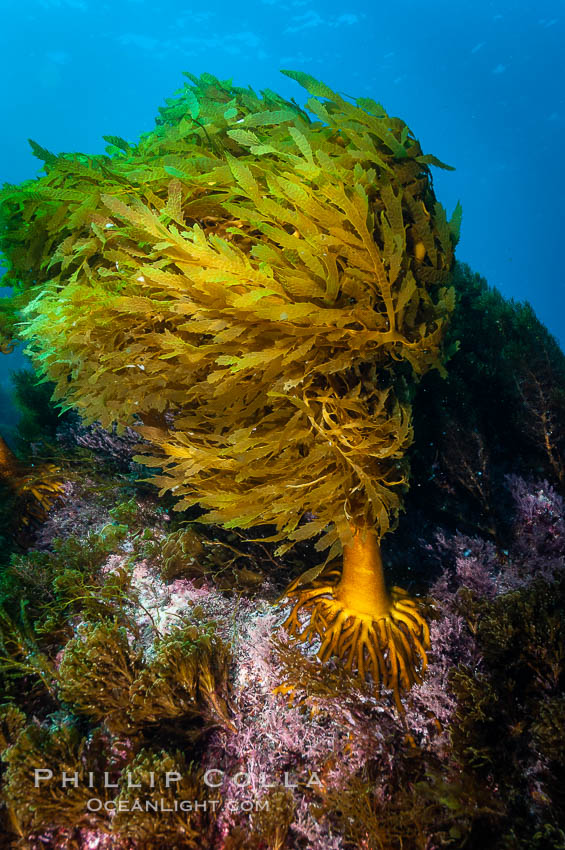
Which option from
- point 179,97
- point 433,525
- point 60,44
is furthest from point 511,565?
point 60,44

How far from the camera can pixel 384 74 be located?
319ft

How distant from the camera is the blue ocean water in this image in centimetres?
8175

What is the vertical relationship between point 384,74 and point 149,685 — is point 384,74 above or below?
above

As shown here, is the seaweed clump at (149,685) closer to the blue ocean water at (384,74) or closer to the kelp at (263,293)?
the kelp at (263,293)

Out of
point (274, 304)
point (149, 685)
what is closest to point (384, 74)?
point (274, 304)

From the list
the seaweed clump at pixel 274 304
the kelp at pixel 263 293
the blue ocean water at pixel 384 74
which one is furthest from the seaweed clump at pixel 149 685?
the blue ocean water at pixel 384 74

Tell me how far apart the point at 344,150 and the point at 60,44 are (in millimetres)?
167289

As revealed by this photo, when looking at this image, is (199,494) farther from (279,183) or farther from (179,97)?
(179,97)

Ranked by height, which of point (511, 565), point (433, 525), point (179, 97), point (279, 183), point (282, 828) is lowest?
point (282, 828)

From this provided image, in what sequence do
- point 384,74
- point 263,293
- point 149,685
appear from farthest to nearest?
point 384,74 < point 149,685 < point 263,293

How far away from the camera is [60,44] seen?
11506cm

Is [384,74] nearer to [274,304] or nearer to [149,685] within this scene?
[274,304]

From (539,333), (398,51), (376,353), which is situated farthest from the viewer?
(398,51)

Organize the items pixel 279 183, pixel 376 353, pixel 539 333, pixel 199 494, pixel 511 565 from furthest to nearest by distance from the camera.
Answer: pixel 539 333 → pixel 511 565 → pixel 199 494 → pixel 376 353 → pixel 279 183
